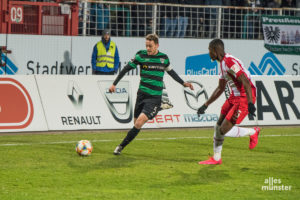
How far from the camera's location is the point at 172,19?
2042cm

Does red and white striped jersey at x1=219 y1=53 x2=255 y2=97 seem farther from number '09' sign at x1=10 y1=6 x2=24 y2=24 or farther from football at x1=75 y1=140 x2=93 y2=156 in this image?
number '09' sign at x1=10 y1=6 x2=24 y2=24

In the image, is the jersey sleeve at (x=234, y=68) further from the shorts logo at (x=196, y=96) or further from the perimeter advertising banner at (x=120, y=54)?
the perimeter advertising banner at (x=120, y=54)

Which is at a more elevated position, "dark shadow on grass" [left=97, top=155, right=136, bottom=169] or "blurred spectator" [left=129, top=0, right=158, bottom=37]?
"blurred spectator" [left=129, top=0, right=158, bottom=37]

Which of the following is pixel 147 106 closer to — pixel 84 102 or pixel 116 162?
pixel 116 162

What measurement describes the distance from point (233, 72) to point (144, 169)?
6.61 feet

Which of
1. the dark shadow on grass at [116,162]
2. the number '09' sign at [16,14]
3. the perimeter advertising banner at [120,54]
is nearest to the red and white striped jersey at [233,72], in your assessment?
the dark shadow on grass at [116,162]

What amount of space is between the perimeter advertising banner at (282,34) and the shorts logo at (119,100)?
327 inches

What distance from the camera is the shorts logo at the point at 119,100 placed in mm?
15336

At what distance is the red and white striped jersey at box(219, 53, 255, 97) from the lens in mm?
9812

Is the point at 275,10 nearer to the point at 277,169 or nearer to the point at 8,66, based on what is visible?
the point at 8,66

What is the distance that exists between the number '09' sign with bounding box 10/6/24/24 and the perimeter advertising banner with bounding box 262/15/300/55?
844 centimetres

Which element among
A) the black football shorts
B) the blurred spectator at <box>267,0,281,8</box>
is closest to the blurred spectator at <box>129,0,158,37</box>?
the blurred spectator at <box>267,0,281,8</box>

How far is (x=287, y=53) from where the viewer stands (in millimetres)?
22812

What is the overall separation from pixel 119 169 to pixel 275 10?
1410cm
